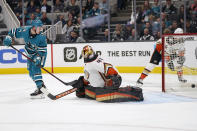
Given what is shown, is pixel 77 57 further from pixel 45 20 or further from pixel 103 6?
pixel 45 20

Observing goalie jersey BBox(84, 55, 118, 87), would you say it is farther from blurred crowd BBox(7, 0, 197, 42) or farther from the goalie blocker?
blurred crowd BBox(7, 0, 197, 42)

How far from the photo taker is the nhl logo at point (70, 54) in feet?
30.5

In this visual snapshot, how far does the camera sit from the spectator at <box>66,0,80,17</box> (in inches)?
405

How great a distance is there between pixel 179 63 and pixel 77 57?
379 cm

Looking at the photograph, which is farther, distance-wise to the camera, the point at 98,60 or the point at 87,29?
the point at 87,29

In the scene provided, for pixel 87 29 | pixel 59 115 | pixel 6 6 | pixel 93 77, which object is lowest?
pixel 59 115

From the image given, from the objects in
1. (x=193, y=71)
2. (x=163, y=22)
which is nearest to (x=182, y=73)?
(x=193, y=71)

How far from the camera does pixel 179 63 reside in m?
6.04

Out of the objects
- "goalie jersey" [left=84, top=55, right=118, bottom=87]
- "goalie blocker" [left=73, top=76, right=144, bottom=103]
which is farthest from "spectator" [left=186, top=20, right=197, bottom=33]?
"goalie jersey" [left=84, top=55, right=118, bottom=87]

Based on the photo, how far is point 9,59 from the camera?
30.9ft

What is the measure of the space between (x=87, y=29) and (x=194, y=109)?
6.00 meters

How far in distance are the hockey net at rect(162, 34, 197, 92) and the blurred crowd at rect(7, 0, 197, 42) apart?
2.94 metres

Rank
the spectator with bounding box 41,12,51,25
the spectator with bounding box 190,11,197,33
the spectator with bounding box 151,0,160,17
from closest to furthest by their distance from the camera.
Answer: the spectator with bounding box 190,11,197,33, the spectator with bounding box 151,0,160,17, the spectator with bounding box 41,12,51,25

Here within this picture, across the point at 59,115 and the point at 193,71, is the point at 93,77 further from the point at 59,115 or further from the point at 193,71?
the point at 193,71
